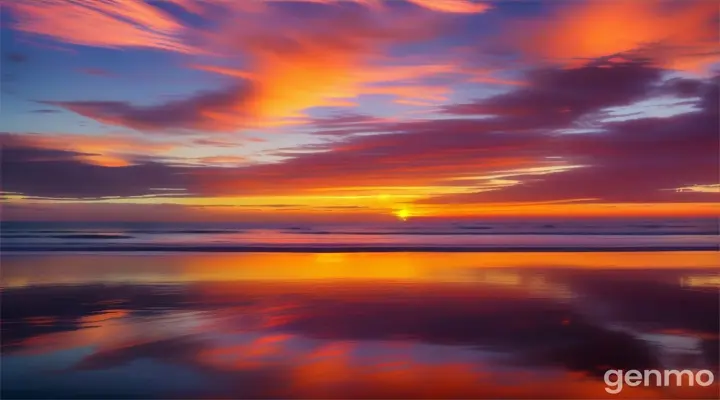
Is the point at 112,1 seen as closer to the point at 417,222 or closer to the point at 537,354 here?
the point at 417,222

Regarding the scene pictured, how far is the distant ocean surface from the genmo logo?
140 inches

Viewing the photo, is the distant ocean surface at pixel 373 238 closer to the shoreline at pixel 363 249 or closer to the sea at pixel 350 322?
the shoreline at pixel 363 249

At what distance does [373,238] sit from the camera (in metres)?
7.71

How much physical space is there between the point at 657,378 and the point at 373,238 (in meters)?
4.79

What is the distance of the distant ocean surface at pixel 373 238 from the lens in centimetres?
704

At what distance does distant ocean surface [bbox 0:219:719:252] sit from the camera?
7.04m

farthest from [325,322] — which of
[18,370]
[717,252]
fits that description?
[717,252]

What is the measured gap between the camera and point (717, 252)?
6.75 meters

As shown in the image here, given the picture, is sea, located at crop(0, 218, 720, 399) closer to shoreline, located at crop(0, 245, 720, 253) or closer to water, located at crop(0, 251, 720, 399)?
water, located at crop(0, 251, 720, 399)

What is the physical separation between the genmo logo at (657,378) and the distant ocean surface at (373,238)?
3562 millimetres

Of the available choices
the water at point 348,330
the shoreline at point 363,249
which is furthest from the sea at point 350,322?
the shoreline at point 363,249

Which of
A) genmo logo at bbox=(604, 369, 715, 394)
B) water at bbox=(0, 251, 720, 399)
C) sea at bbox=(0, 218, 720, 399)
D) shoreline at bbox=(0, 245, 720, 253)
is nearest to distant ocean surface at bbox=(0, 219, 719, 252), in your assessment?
shoreline at bbox=(0, 245, 720, 253)

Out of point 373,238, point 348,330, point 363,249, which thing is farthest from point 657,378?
point 373,238

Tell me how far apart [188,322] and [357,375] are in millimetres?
1511
